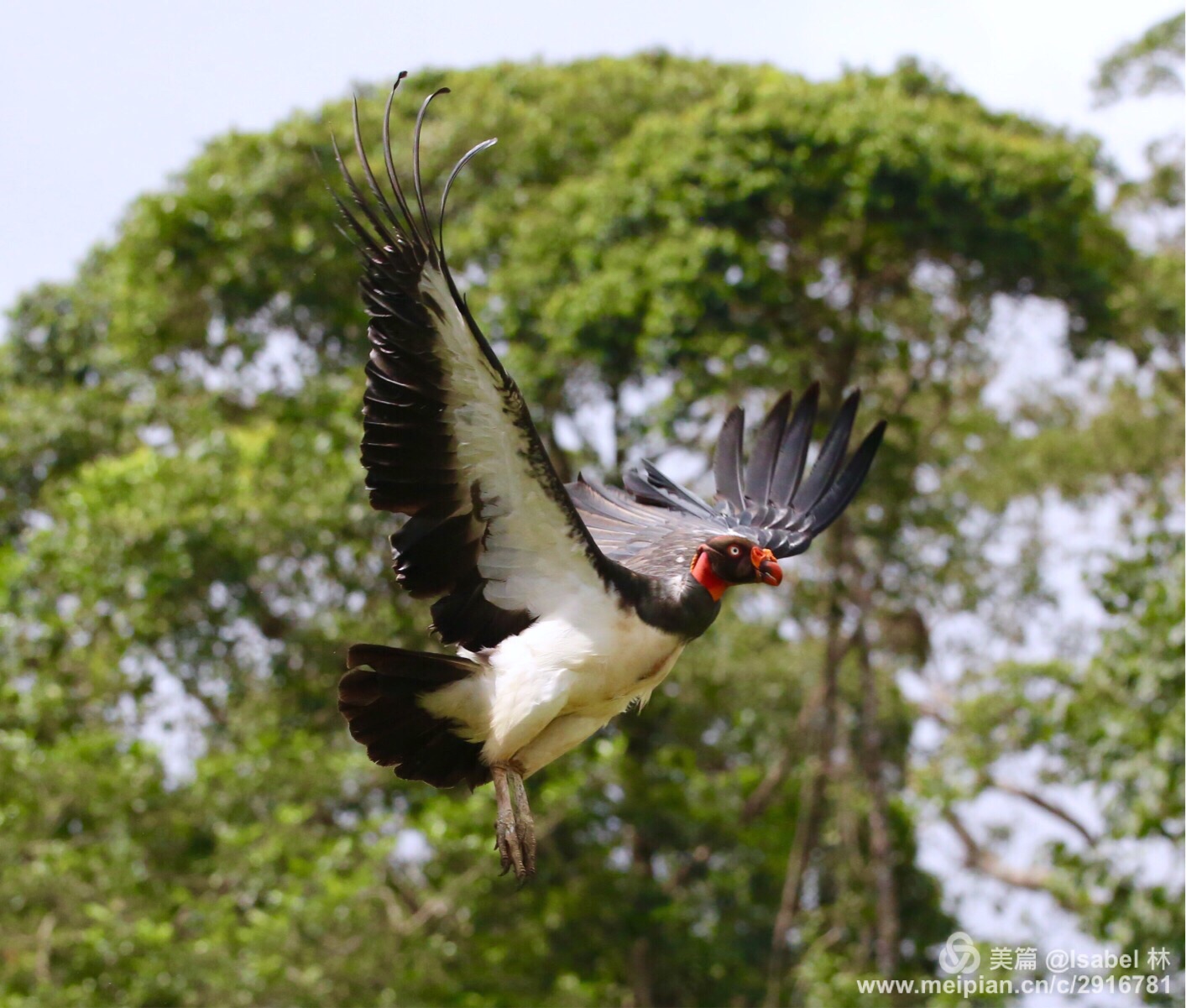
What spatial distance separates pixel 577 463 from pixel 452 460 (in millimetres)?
8549

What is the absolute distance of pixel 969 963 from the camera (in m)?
12.1

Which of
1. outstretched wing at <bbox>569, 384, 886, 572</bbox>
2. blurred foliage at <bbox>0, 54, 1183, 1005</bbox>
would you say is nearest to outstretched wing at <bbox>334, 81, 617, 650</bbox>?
outstretched wing at <bbox>569, 384, 886, 572</bbox>

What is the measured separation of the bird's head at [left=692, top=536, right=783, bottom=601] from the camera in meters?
4.98

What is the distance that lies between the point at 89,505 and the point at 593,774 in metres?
4.12

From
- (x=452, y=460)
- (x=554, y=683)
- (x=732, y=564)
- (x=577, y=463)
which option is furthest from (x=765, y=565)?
(x=577, y=463)

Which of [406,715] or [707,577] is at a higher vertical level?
[707,577]

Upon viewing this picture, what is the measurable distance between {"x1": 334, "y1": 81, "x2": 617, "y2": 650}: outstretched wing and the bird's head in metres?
0.32

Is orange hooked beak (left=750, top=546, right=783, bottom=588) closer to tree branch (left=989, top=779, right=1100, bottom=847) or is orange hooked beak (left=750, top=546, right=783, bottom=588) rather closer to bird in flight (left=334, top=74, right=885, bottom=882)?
bird in flight (left=334, top=74, right=885, bottom=882)

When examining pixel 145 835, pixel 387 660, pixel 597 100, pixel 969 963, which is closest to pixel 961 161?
pixel 597 100

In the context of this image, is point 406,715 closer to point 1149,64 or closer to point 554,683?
point 554,683

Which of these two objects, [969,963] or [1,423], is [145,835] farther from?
[969,963]

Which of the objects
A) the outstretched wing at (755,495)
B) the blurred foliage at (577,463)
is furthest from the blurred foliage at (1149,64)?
the outstretched wing at (755,495)

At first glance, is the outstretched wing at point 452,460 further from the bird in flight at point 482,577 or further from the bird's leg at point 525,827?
the bird's leg at point 525,827

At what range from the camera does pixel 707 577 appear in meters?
5.02
